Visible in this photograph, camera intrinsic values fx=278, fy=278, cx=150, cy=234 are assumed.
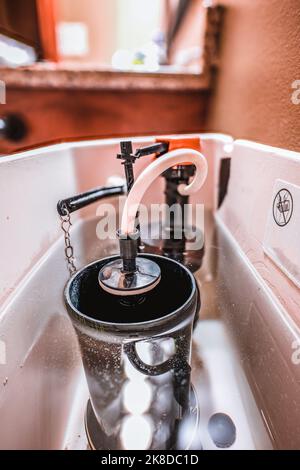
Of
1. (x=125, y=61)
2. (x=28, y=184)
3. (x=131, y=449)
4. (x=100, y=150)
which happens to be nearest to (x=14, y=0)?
(x=125, y=61)

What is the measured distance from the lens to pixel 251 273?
0.48m

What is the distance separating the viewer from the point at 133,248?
0.33 metres

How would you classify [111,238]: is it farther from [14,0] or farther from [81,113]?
[14,0]

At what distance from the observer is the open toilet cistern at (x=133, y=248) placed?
0.31 meters

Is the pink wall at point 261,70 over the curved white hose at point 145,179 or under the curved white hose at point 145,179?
over

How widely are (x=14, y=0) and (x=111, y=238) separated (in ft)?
3.79

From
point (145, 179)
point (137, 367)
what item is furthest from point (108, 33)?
point (137, 367)

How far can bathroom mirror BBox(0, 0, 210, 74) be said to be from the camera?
3.35 feet

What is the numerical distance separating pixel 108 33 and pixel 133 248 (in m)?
2.79

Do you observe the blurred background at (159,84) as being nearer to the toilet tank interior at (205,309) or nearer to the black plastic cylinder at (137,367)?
the toilet tank interior at (205,309)

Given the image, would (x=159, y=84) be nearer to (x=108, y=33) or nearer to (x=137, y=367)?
(x=137, y=367)

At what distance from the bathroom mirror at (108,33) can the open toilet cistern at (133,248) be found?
0.76m

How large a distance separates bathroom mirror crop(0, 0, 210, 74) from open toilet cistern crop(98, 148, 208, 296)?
29.8 inches

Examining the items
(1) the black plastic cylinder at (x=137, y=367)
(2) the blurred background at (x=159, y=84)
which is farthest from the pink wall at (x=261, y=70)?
(1) the black plastic cylinder at (x=137, y=367)
